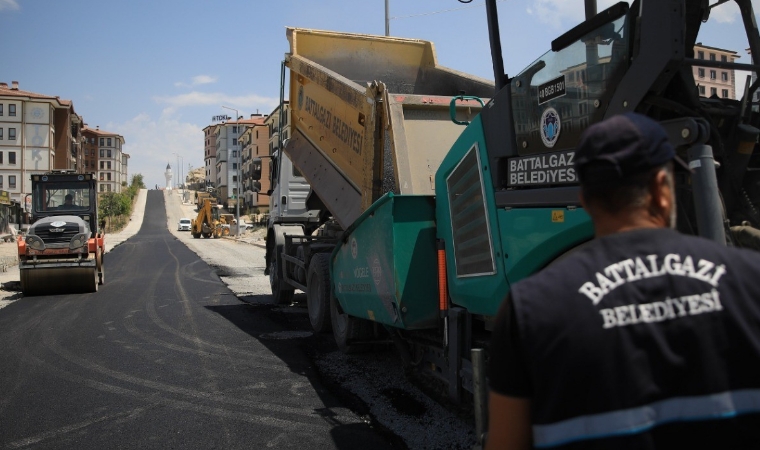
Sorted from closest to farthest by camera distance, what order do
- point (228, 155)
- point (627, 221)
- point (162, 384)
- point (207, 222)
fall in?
point (627, 221) < point (162, 384) < point (207, 222) < point (228, 155)

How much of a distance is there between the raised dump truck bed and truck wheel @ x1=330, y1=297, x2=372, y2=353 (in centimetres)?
104

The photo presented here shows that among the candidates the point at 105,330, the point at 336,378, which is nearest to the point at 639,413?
the point at 336,378

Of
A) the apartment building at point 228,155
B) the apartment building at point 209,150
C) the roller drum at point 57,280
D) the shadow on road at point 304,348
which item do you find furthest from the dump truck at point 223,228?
the apartment building at point 209,150

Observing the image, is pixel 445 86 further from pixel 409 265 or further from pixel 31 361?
pixel 31 361

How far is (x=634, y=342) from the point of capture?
1.46m

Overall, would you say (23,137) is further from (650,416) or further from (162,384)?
(650,416)

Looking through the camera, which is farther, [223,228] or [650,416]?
[223,228]

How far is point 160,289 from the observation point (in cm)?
1460

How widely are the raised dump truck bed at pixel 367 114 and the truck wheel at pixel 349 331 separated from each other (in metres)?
1.04

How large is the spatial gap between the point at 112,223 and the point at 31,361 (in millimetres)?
74200

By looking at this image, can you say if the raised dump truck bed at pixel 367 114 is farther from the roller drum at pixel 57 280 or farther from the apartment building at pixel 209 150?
the apartment building at pixel 209 150

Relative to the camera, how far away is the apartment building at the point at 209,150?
146 meters

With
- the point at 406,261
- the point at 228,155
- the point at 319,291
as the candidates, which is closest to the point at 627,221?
the point at 406,261

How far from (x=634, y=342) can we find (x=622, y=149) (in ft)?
1.45
